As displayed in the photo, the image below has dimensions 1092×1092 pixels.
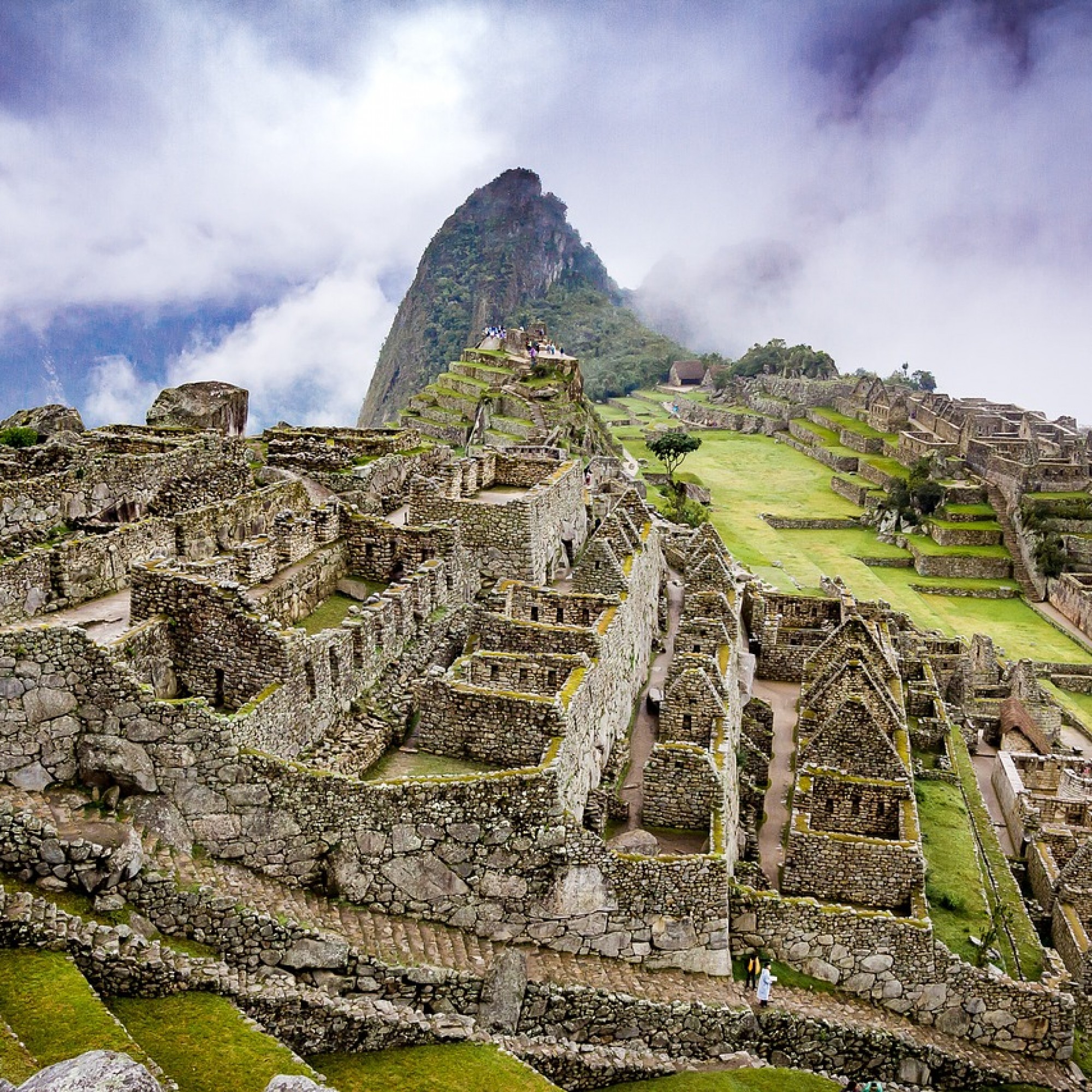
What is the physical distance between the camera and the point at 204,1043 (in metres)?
9.95

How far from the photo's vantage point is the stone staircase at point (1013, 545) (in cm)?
6606

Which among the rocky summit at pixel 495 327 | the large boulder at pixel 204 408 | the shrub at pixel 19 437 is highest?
the rocky summit at pixel 495 327

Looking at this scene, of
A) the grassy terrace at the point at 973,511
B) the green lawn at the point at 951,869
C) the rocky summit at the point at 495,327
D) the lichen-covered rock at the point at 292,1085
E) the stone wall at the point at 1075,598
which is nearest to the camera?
A: the lichen-covered rock at the point at 292,1085

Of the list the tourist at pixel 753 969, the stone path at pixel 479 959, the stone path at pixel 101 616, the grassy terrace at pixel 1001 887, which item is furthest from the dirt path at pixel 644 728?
the stone path at pixel 101 616

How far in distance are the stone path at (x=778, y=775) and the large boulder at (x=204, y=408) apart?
1720cm

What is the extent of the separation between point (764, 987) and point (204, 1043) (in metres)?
7.84

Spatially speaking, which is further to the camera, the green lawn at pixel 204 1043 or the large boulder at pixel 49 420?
the large boulder at pixel 49 420

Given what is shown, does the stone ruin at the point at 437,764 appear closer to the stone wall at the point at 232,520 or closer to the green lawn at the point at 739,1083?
the stone wall at the point at 232,520

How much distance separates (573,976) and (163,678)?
661 cm

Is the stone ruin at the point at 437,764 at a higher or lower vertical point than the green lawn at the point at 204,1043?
higher

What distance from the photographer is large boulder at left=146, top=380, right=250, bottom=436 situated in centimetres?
3053

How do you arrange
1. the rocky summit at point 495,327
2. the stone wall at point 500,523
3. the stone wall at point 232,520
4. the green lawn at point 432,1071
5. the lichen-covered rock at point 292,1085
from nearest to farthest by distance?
the lichen-covered rock at point 292,1085
the green lawn at point 432,1071
the stone wall at point 232,520
the stone wall at point 500,523
the rocky summit at point 495,327

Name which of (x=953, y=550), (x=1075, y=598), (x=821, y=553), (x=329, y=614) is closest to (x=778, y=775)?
(x=329, y=614)

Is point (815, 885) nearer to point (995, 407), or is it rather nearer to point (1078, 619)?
point (1078, 619)
